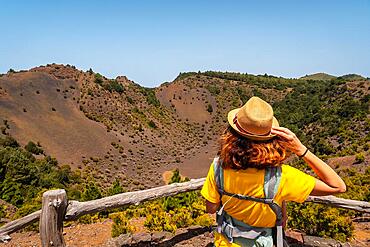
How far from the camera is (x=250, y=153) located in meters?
1.89

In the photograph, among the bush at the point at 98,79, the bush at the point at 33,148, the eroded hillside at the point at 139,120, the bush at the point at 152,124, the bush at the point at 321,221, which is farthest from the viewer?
the bush at the point at 98,79

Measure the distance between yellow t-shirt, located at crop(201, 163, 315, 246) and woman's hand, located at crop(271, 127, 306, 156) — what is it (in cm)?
12

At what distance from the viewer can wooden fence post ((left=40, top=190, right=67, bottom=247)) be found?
3.53 meters

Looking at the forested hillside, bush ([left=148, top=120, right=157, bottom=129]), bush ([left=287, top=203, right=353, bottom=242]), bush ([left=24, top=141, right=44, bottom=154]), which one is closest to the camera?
bush ([left=287, top=203, right=353, bottom=242])

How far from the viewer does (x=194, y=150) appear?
40.0 m

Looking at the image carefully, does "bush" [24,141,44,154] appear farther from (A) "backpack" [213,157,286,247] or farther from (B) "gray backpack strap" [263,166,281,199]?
(B) "gray backpack strap" [263,166,281,199]

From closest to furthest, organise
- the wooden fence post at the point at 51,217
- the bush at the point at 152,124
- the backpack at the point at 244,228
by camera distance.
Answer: the backpack at the point at 244,228 < the wooden fence post at the point at 51,217 < the bush at the point at 152,124

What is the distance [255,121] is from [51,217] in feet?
8.88

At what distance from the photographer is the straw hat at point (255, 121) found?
1852 mm

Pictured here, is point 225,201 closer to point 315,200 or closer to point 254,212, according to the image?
point 254,212

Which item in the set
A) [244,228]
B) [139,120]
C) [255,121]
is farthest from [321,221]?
[139,120]

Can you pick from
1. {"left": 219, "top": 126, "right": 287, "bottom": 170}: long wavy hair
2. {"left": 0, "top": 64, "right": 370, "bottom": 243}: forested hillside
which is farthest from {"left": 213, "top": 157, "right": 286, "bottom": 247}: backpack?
{"left": 0, "top": 64, "right": 370, "bottom": 243}: forested hillside

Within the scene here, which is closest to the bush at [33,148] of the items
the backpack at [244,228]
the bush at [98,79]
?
the bush at [98,79]

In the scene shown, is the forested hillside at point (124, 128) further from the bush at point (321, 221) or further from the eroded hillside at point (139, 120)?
the bush at point (321, 221)
